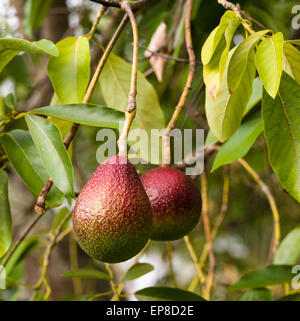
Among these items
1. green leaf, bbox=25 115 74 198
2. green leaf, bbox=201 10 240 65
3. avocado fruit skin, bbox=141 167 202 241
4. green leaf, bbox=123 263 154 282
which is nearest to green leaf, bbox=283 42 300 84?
green leaf, bbox=201 10 240 65

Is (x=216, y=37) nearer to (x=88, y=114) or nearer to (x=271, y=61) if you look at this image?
(x=271, y=61)

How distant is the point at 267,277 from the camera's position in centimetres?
95

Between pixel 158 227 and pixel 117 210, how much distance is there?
18 cm

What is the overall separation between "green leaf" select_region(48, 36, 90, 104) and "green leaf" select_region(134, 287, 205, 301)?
1.33ft

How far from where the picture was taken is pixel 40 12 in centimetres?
147

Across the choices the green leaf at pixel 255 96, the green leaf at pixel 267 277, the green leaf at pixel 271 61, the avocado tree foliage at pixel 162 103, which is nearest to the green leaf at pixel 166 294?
the avocado tree foliage at pixel 162 103

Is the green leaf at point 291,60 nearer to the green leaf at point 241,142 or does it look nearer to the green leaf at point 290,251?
the green leaf at point 241,142

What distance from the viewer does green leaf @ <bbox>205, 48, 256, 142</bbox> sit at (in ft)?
2.22

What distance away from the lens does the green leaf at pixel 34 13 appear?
1.41 meters

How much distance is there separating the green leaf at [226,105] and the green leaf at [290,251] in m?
0.49

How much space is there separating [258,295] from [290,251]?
6.9 inches

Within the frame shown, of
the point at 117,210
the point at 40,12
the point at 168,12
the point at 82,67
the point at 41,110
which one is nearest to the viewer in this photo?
the point at 117,210

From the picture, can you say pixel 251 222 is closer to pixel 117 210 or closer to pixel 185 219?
pixel 185 219
